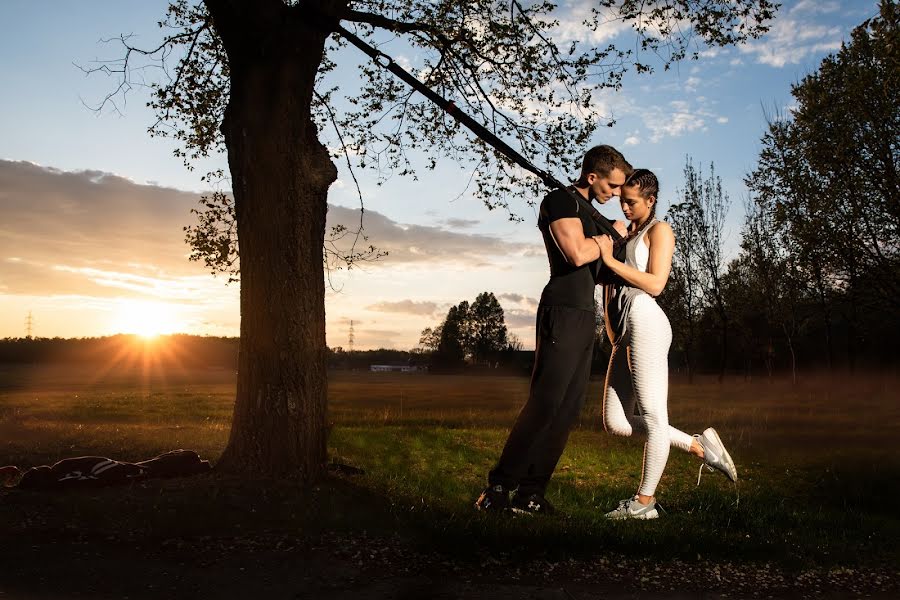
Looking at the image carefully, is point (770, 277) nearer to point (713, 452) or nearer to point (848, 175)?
point (848, 175)

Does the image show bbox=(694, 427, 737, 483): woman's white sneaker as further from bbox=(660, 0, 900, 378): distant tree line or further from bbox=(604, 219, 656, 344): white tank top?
bbox=(660, 0, 900, 378): distant tree line

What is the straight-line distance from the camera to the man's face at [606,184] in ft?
22.4

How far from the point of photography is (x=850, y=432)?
18.7 metres

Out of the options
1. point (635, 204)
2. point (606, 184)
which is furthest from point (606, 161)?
point (635, 204)

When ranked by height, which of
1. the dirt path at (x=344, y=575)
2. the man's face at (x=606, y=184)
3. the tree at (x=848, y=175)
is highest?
the tree at (x=848, y=175)

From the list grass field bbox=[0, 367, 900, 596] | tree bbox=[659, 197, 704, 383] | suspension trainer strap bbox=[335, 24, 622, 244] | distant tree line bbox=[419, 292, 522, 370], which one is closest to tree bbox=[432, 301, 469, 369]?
distant tree line bbox=[419, 292, 522, 370]

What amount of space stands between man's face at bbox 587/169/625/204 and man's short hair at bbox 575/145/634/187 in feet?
0.11

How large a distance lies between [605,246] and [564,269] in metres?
0.43

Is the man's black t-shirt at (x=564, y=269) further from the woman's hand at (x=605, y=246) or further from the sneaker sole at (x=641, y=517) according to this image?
the sneaker sole at (x=641, y=517)

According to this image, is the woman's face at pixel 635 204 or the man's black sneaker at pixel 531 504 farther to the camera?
the man's black sneaker at pixel 531 504

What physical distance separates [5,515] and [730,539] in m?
6.64

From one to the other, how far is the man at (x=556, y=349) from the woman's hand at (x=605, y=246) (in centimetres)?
4

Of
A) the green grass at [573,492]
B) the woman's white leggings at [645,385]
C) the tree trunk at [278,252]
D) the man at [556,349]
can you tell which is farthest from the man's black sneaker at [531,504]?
the tree trunk at [278,252]

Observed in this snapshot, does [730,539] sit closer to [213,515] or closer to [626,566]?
[626,566]
